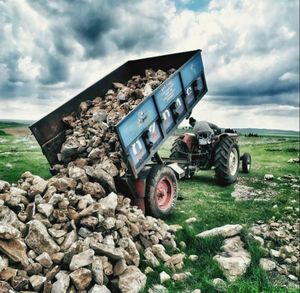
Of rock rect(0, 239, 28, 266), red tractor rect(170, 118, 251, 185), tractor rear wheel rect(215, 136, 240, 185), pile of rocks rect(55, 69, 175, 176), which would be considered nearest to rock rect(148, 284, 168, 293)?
rock rect(0, 239, 28, 266)

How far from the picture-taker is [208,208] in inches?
286

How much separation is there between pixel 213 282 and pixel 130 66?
5927 mm

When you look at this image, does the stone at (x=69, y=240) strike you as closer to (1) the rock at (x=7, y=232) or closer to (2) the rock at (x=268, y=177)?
(1) the rock at (x=7, y=232)

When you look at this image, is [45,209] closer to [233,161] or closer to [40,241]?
[40,241]

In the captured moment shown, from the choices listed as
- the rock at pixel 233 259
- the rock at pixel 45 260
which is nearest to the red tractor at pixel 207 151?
the rock at pixel 233 259

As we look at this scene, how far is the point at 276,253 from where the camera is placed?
17.5 feet

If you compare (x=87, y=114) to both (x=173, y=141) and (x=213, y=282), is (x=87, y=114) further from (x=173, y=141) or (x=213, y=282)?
(x=213, y=282)

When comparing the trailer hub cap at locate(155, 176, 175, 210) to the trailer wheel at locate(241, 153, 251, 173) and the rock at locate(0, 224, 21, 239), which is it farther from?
the trailer wheel at locate(241, 153, 251, 173)

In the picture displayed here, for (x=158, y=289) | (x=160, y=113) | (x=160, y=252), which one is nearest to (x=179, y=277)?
(x=158, y=289)

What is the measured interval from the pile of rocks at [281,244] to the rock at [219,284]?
0.75 meters

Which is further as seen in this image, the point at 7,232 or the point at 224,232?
the point at 224,232

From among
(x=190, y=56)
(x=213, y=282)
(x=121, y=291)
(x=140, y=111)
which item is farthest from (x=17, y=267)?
(x=190, y=56)

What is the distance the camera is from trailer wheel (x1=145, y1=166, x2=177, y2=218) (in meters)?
6.30

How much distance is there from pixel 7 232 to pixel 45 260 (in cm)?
50
